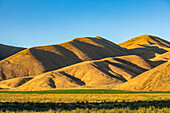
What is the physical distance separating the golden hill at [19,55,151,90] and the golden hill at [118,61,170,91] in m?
20.3

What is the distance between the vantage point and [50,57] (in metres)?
126

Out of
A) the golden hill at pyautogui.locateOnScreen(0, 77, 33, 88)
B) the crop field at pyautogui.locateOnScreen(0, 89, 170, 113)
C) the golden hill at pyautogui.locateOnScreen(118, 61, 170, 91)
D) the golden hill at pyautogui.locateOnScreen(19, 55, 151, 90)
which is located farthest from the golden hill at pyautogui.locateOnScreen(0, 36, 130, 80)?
the crop field at pyautogui.locateOnScreen(0, 89, 170, 113)

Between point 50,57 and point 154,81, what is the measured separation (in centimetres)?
7448

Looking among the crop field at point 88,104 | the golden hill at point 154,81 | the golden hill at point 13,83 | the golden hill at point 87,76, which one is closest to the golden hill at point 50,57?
the golden hill at point 13,83

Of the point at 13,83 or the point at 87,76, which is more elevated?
the point at 87,76

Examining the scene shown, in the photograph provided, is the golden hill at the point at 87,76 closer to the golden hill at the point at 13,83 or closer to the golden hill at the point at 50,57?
the golden hill at the point at 13,83

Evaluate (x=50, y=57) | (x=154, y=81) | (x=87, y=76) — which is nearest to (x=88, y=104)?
(x=154, y=81)

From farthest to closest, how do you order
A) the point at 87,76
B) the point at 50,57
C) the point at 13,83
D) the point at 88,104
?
the point at 50,57 < the point at 87,76 < the point at 13,83 < the point at 88,104

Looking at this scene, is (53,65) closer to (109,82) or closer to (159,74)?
(109,82)

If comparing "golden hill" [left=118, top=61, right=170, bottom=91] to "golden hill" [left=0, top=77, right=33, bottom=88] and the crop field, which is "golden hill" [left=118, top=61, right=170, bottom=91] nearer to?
the crop field

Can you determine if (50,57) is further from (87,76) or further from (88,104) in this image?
(88,104)

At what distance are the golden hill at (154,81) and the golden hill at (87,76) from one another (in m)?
20.3

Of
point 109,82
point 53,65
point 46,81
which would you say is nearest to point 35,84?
point 46,81

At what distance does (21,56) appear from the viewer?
12438 cm
